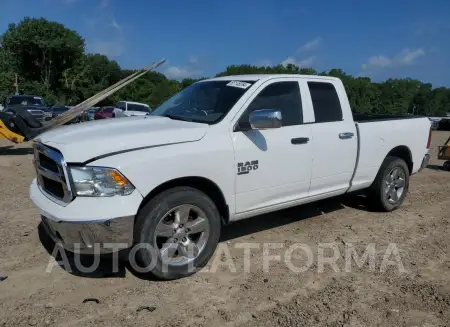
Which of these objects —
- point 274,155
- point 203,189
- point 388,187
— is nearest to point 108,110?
point 388,187

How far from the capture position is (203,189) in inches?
157

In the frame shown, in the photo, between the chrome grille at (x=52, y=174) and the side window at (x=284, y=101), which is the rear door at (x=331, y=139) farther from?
the chrome grille at (x=52, y=174)

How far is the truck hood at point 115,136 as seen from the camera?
336 centimetres

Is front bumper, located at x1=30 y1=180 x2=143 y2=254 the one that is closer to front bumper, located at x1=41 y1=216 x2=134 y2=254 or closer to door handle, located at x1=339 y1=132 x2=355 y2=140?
front bumper, located at x1=41 y1=216 x2=134 y2=254

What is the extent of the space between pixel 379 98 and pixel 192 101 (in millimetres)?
86071

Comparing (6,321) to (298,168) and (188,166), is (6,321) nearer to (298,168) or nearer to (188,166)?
(188,166)

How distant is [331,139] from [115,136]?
2.61 metres

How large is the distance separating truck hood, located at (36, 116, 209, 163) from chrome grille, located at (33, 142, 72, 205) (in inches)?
2.8

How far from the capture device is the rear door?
4.82 metres

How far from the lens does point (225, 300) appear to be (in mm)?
3479

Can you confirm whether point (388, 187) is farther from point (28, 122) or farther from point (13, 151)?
point (13, 151)

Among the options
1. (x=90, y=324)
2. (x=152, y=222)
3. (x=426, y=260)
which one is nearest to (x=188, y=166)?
(x=152, y=222)

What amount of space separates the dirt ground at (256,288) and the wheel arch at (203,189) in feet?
1.87

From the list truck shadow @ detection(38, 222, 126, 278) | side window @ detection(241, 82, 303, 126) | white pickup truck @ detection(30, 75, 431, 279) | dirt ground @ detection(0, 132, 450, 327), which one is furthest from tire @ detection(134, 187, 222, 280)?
side window @ detection(241, 82, 303, 126)
